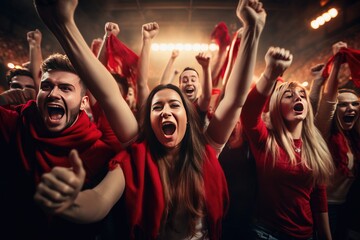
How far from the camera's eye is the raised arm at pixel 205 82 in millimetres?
1655

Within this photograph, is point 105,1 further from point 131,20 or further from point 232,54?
point 232,54

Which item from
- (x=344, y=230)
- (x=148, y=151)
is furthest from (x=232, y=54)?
(x=344, y=230)

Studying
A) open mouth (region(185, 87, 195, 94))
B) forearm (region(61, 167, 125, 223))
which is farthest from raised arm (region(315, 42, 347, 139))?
forearm (region(61, 167, 125, 223))

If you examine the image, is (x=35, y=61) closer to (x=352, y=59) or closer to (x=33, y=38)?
(x=33, y=38)

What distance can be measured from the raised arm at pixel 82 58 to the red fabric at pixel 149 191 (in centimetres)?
19

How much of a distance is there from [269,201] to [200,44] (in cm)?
547

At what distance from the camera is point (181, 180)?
1138mm

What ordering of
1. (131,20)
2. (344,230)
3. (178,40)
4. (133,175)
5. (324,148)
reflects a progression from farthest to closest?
(178,40) < (131,20) < (344,230) < (324,148) < (133,175)

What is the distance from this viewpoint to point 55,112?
1179 millimetres

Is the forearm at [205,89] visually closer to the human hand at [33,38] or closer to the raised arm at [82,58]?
the raised arm at [82,58]

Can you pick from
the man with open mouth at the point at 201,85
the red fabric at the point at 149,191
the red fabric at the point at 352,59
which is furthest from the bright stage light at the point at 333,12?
the red fabric at the point at 149,191

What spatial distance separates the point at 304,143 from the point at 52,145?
1.87 metres

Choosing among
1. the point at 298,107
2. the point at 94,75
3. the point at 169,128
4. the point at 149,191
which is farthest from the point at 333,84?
the point at 94,75

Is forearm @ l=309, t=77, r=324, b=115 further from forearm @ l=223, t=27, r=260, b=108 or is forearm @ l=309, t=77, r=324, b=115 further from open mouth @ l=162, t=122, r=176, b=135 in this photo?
open mouth @ l=162, t=122, r=176, b=135
